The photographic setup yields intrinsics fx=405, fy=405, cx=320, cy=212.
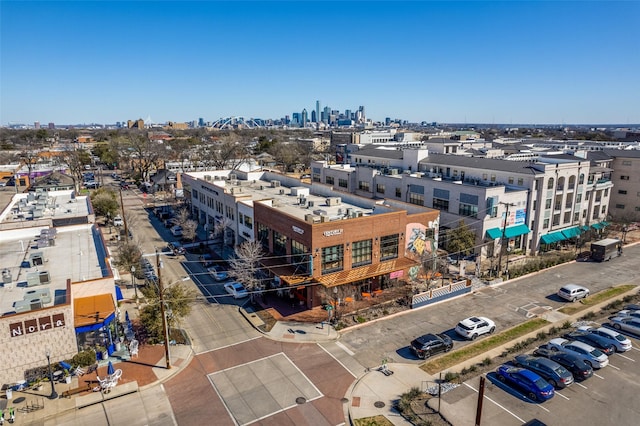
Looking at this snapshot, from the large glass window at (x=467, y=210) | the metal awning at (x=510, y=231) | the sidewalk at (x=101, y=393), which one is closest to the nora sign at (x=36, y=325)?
the sidewalk at (x=101, y=393)

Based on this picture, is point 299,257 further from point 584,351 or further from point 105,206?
point 105,206

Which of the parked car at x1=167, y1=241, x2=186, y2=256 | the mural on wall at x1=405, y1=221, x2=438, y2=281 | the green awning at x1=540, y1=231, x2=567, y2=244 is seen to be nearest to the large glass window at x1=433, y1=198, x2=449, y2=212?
the mural on wall at x1=405, y1=221, x2=438, y2=281

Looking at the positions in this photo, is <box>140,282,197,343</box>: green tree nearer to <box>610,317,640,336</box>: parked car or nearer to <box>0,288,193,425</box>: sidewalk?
<box>0,288,193,425</box>: sidewalk

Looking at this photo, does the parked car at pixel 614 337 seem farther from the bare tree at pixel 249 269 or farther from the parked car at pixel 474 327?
the bare tree at pixel 249 269

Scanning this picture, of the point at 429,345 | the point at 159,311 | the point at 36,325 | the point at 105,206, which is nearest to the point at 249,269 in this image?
the point at 159,311

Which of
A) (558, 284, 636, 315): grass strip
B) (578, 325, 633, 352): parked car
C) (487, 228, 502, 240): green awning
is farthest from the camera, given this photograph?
(487, 228, 502, 240): green awning

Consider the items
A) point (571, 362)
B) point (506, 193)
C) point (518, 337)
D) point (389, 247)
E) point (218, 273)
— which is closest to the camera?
point (571, 362)
